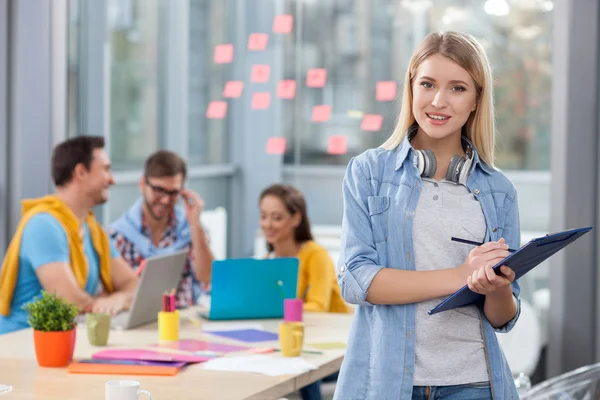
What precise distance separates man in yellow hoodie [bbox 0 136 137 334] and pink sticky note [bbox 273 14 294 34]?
148 centimetres

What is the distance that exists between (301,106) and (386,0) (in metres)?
0.68

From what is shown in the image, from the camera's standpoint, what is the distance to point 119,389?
188 centimetres

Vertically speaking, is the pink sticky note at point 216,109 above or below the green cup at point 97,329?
above

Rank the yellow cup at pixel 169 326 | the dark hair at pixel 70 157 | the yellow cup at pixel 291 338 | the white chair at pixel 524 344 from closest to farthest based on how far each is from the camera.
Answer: the yellow cup at pixel 291 338 → the yellow cup at pixel 169 326 → the dark hair at pixel 70 157 → the white chair at pixel 524 344

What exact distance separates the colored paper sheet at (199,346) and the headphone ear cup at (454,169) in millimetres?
1043

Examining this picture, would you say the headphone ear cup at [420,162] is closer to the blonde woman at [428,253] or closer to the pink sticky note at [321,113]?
the blonde woman at [428,253]

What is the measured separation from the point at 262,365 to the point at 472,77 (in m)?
1.00

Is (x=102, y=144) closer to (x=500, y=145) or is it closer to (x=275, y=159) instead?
(x=275, y=159)

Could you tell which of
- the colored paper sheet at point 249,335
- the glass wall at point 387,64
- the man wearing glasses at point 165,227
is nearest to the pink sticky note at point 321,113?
the glass wall at point 387,64

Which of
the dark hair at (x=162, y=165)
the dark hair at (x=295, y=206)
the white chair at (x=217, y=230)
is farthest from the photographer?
the white chair at (x=217, y=230)

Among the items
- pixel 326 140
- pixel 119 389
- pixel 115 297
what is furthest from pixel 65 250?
pixel 326 140

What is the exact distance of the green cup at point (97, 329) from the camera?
2.65 m

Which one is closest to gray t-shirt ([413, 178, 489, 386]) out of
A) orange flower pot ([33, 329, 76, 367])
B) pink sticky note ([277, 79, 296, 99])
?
orange flower pot ([33, 329, 76, 367])

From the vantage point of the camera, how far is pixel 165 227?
162 inches
